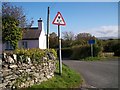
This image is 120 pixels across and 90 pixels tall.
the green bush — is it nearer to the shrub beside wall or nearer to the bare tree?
the shrub beside wall

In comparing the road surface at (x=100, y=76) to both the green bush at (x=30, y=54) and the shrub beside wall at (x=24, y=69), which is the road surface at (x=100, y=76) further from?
the green bush at (x=30, y=54)

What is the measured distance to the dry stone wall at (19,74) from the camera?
7.77 metres

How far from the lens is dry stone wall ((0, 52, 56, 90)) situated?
25.5 feet

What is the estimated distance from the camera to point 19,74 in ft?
27.5

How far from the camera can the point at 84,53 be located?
3900 centimetres

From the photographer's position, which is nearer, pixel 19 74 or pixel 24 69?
pixel 19 74

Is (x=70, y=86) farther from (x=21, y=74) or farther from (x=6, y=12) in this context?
(x=6, y=12)

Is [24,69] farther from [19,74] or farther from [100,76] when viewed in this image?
[100,76]

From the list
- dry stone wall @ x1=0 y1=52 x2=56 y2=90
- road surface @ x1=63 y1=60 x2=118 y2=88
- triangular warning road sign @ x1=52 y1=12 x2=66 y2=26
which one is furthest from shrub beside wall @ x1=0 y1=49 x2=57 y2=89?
road surface @ x1=63 y1=60 x2=118 y2=88

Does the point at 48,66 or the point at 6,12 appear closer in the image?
the point at 48,66

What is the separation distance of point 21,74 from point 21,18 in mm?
17205

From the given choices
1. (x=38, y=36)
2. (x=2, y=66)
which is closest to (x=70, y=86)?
(x=2, y=66)

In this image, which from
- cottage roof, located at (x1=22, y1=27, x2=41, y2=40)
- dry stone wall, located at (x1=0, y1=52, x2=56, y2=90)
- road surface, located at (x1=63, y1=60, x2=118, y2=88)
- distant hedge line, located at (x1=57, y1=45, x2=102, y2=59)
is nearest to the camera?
dry stone wall, located at (x1=0, y1=52, x2=56, y2=90)

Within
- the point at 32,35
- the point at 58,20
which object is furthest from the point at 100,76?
the point at 32,35
